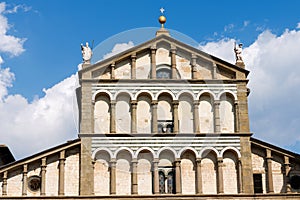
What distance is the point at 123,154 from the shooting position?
2400 centimetres

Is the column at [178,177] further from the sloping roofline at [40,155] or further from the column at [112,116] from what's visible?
the sloping roofline at [40,155]

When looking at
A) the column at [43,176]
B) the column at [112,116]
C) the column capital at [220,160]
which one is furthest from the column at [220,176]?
the column at [43,176]

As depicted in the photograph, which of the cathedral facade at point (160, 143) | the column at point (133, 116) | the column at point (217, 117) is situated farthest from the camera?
the column at point (217, 117)

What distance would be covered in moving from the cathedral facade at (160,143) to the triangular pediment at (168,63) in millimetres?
38

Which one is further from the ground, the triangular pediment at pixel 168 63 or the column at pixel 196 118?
the triangular pediment at pixel 168 63

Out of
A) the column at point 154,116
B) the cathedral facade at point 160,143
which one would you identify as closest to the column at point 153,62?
the cathedral facade at point 160,143

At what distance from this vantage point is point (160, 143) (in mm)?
24062

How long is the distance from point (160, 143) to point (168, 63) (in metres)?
3.25

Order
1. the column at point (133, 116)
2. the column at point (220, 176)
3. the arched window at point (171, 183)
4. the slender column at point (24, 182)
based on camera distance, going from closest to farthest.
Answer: the slender column at point (24, 182)
the column at point (220, 176)
the arched window at point (171, 183)
the column at point (133, 116)

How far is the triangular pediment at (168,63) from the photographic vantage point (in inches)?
980

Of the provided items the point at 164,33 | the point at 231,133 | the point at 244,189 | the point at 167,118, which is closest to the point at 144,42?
the point at 164,33

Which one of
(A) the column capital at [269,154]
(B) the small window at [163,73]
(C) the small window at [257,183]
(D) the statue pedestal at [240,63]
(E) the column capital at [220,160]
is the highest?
(D) the statue pedestal at [240,63]

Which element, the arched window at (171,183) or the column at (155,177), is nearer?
the column at (155,177)

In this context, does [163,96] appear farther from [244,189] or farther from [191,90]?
[244,189]
